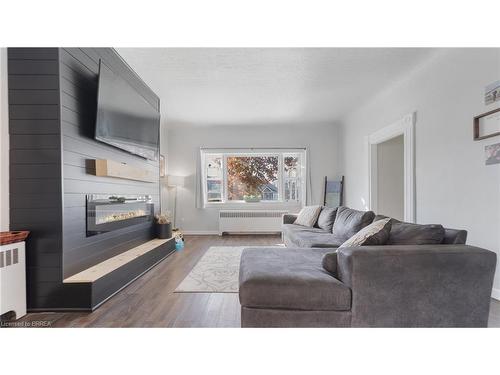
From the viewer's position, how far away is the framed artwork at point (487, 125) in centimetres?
239

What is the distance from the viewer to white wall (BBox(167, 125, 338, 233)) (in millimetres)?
6520

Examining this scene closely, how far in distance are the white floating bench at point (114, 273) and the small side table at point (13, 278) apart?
297mm

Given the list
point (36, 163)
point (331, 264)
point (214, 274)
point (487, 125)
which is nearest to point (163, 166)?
point (214, 274)

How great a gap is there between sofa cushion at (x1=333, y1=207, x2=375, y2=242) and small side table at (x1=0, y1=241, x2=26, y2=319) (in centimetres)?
304

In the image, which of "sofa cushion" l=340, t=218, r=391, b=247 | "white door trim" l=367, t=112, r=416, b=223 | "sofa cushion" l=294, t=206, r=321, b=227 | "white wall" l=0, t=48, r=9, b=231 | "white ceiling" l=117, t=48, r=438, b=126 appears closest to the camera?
"sofa cushion" l=340, t=218, r=391, b=247

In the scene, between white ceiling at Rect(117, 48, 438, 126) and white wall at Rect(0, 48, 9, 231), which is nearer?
white wall at Rect(0, 48, 9, 231)

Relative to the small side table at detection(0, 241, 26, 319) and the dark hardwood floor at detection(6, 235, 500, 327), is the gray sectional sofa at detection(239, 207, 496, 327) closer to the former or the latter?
the dark hardwood floor at detection(6, 235, 500, 327)

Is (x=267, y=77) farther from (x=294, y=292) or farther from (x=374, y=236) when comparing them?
(x=294, y=292)

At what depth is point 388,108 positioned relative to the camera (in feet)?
14.1

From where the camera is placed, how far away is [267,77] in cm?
374

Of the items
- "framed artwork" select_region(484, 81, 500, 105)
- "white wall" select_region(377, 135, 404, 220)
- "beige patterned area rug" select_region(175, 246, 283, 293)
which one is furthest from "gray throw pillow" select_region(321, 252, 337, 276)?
"white wall" select_region(377, 135, 404, 220)

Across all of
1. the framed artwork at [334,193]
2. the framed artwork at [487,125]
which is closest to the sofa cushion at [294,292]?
the framed artwork at [487,125]
